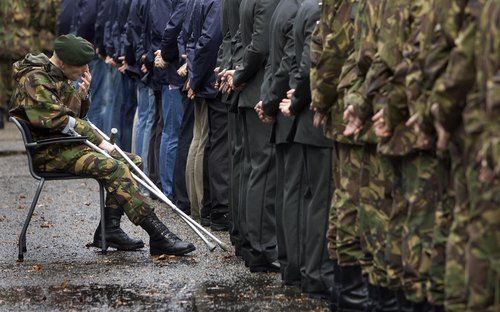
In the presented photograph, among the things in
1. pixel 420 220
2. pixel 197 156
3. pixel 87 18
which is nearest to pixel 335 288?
pixel 420 220

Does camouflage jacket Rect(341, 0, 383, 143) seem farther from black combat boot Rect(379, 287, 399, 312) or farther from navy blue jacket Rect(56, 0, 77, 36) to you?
navy blue jacket Rect(56, 0, 77, 36)

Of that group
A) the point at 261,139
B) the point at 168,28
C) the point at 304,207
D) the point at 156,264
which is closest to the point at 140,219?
the point at 156,264

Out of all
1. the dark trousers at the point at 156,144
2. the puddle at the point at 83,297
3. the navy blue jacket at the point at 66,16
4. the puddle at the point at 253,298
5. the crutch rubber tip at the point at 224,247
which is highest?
the navy blue jacket at the point at 66,16

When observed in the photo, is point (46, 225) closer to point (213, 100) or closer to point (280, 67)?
point (213, 100)

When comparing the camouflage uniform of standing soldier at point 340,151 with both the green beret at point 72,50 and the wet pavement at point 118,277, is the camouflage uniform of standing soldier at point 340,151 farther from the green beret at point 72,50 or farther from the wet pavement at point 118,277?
A: the green beret at point 72,50

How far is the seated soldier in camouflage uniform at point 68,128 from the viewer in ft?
36.7

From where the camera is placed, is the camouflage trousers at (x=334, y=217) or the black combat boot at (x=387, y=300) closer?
the black combat boot at (x=387, y=300)

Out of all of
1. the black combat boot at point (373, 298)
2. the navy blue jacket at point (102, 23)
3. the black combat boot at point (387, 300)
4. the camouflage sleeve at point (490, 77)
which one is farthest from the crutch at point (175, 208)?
the navy blue jacket at point (102, 23)

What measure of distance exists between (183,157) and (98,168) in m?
2.89

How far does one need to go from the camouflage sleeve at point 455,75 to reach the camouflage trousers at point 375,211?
116 centimetres

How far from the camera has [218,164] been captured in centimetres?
1299

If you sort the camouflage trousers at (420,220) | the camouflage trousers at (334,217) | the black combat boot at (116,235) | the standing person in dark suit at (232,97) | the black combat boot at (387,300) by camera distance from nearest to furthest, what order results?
the camouflage trousers at (420,220) → the black combat boot at (387,300) → the camouflage trousers at (334,217) → the standing person in dark suit at (232,97) → the black combat boot at (116,235)

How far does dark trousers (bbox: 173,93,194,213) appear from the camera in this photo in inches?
549

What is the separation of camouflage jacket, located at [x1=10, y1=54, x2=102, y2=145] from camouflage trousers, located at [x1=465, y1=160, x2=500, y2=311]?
18.9 feet
